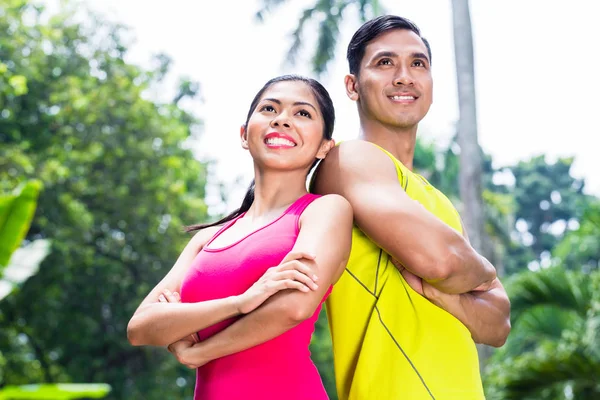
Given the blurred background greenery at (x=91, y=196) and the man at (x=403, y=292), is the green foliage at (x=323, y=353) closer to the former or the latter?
the blurred background greenery at (x=91, y=196)

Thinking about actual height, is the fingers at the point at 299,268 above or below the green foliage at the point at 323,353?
below

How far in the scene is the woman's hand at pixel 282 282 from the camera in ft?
7.04

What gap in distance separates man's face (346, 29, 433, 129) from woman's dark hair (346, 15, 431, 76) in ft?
0.06

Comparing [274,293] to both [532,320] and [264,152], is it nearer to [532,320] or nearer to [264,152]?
[264,152]

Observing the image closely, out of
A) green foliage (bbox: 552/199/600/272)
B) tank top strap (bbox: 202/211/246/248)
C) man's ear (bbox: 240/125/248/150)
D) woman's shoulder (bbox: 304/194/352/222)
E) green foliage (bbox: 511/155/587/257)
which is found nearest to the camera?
woman's shoulder (bbox: 304/194/352/222)

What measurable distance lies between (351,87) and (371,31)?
19 cm

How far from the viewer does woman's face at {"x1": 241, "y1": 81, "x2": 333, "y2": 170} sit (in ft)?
8.14

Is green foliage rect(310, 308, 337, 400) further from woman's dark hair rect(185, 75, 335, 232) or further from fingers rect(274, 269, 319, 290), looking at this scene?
fingers rect(274, 269, 319, 290)

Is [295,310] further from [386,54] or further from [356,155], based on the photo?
[386,54]

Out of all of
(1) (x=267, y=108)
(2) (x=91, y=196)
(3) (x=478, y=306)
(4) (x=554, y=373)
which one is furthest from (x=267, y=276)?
(2) (x=91, y=196)

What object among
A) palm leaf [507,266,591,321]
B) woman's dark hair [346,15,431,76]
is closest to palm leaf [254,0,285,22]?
palm leaf [507,266,591,321]

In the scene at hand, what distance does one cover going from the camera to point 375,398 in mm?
2416

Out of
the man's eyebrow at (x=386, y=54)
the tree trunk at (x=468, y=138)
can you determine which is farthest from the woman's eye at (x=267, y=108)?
the tree trunk at (x=468, y=138)

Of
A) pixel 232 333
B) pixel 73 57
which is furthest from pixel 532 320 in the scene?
pixel 73 57
